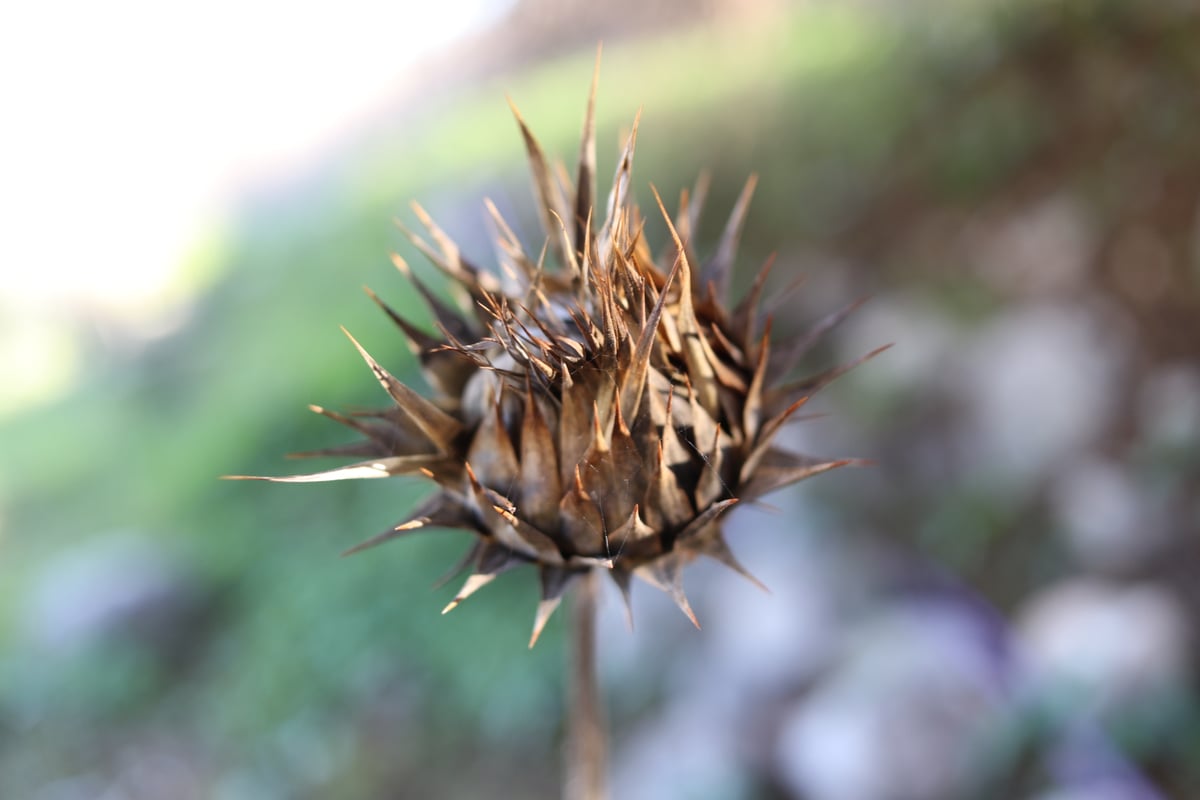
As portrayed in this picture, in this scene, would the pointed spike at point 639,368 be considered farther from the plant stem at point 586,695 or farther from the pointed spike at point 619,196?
the plant stem at point 586,695

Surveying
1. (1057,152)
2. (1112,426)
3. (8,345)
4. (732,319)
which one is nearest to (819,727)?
(1112,426)

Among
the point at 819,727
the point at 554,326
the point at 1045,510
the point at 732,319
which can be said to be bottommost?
the point at 1045,510

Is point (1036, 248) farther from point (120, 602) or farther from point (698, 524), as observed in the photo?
point (120, 602)

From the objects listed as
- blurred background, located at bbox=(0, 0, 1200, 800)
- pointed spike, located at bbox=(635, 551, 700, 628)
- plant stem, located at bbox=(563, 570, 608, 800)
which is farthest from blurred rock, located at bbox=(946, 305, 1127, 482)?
pointed spike, located at bbox=(635, 551, 700, 628)

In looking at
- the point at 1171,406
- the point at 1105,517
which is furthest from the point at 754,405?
the point at 1171,406

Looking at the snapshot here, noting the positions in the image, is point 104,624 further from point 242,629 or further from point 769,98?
point 769,98

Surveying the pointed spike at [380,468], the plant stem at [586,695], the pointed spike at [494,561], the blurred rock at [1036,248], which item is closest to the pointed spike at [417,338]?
the pointed spike at [380,468]
